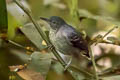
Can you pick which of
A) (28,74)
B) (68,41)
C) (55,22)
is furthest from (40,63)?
(55,22)

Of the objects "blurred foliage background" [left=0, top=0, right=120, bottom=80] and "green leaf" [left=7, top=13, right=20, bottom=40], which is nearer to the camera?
"blurred foliage background" [left=0, top=0, right=120, bottom=80]

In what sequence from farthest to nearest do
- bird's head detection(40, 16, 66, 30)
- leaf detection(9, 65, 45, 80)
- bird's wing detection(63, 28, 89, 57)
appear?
bird's head detection(40, 16, 66, 30) → bird's wing detection(63, 28, 89, 57) → leaf detection(9, 65, 45, 80)

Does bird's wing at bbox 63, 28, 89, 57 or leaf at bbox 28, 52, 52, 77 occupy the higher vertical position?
bird's wing at bbox 63, 28, 89, 57

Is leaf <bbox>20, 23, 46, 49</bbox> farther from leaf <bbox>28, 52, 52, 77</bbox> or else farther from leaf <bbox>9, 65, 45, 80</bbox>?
leaf <bbox>9, 65, 45, 80</bbox>

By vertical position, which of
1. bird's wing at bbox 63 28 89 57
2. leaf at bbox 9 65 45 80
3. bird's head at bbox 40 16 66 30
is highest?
bird's head at bbox 40 16 66 30

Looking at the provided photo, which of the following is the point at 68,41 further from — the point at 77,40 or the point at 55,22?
the point at 55,22

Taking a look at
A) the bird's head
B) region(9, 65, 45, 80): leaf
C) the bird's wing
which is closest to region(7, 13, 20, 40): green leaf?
the bird's head

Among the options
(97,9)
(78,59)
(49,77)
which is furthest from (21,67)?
(97,9)
